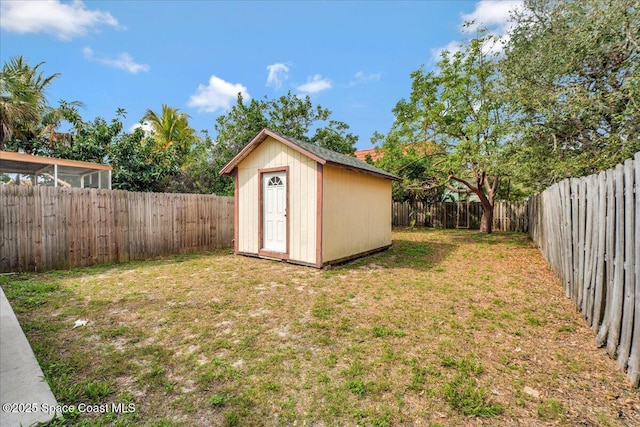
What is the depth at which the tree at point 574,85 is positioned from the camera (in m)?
5.41

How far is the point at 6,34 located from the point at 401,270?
16.0 m

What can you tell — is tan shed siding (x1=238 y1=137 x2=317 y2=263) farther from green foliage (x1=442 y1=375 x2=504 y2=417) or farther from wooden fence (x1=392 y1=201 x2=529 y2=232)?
wooden fence (x1=392 y1=201 x2=529 y2=232)

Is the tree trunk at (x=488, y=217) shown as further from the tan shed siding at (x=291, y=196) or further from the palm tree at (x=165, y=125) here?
the palm tree at (x=165, y=125)

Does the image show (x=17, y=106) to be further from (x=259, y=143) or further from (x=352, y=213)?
(x=352, y=213)

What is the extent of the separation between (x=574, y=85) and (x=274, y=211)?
24.8ft

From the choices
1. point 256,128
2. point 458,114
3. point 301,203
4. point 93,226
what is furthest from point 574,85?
point 256,128

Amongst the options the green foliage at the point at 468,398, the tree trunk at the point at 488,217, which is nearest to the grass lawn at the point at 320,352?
the green foliage at the point at 468,398

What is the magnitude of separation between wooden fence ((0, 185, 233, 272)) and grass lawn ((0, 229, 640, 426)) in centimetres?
74

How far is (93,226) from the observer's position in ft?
20.3

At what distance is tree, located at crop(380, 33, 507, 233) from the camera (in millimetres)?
9430

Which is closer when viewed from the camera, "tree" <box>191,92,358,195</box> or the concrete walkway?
the concrete walkway

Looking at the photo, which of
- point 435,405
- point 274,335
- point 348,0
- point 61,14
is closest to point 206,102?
point 61,14

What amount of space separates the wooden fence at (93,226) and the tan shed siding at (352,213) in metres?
4.25

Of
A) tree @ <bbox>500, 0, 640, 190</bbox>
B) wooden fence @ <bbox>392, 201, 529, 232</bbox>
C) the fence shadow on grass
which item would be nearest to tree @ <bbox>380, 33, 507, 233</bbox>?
tree @ <bbox>500, 0, 640, 190</bbox>
